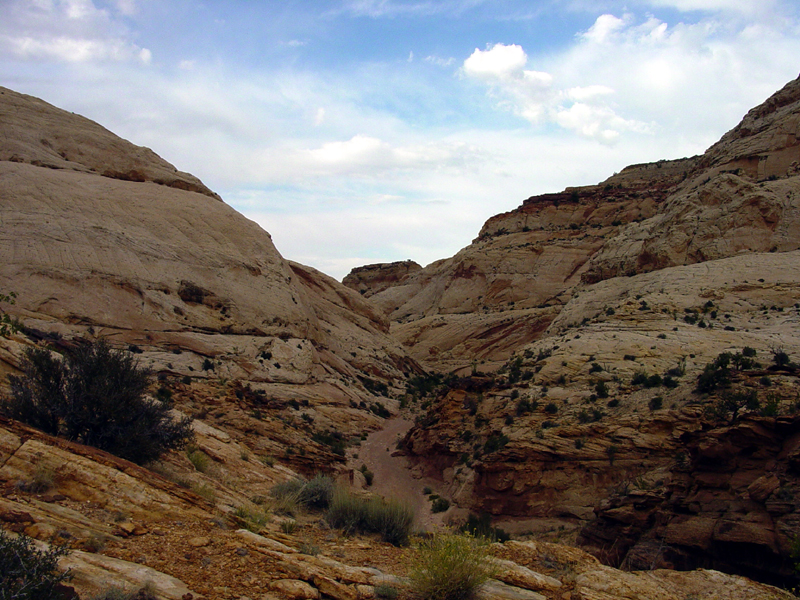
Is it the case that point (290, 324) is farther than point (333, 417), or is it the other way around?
point (290, 324)

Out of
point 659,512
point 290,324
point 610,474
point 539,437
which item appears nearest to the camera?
point 659,512

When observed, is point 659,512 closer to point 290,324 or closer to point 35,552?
point 35,552

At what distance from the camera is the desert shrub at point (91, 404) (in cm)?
892

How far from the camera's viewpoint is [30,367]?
9688 mm

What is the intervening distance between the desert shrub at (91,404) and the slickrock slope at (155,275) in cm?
871

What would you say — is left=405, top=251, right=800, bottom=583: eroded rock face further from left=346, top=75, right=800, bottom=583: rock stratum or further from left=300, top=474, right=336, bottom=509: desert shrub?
left=300, top=474, right=336, bottom=509: desert shrub

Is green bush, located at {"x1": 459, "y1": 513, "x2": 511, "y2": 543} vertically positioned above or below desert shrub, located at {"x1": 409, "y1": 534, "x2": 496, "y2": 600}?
below

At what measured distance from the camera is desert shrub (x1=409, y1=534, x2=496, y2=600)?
21.9ft

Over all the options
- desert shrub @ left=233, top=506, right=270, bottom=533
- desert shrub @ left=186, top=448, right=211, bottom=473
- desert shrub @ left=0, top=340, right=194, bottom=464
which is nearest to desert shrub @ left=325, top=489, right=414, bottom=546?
desert shrub @ left=233, top=506, right=270, bottom=533

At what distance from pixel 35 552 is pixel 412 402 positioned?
30326 mm

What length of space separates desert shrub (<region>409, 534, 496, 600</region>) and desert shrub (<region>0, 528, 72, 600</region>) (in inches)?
155

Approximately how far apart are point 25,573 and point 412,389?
3395 cm

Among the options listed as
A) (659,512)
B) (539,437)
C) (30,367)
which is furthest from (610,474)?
(30,367)

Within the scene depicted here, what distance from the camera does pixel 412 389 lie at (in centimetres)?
3788
